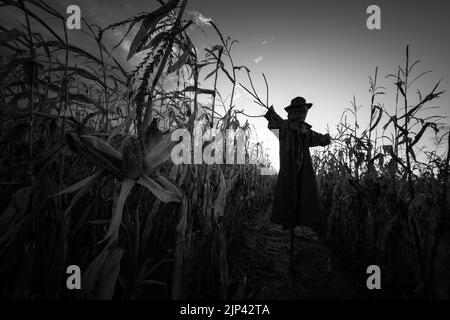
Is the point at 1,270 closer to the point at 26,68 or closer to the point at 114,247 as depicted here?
the point at 114,247

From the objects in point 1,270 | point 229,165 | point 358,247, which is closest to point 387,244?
point 358,247

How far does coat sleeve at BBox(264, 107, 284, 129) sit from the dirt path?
150cm

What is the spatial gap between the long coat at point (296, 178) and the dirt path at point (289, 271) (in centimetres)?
44

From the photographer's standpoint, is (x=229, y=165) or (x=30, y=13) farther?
(x=229, y=165)

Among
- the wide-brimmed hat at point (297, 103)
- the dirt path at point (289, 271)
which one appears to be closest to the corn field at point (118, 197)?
the dirt path at point (289, 271)

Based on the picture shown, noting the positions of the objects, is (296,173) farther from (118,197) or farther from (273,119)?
(118,197)

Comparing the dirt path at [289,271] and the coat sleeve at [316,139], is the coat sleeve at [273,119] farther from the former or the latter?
the dirt path at [289,271]

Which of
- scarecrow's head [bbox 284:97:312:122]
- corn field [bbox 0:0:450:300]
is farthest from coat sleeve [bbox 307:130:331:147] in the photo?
corn field [bbox 0:0:450:300]

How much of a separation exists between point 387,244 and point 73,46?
271 cm

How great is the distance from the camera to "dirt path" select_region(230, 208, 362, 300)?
1643mm

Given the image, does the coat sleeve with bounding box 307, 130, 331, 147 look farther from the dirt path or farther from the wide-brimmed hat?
the dirt path

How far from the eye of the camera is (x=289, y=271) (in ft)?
6.68
